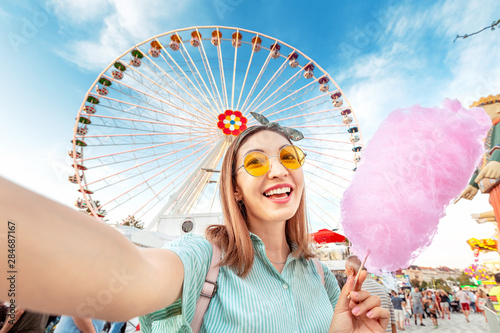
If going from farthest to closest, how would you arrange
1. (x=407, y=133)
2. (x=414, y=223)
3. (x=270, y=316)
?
(x=407, y=133)
(x=414, y=223)
(x=270, y=316)

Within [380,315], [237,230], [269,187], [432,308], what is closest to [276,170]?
[269,187]

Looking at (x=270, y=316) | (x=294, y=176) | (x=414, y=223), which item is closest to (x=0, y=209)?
(x=270, y=316)

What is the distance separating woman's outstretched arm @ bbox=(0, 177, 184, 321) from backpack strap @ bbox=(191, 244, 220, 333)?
51 cm

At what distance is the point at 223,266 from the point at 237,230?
24 centimetres

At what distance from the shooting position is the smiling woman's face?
144cm

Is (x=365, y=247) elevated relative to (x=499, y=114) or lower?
lower

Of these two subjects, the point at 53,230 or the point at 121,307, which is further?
the point at 121,307

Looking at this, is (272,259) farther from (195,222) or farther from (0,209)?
(195,222)

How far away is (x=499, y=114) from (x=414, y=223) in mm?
3544

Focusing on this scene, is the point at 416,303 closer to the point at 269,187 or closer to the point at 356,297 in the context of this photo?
the point at 356,297

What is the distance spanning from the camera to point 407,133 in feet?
4.92

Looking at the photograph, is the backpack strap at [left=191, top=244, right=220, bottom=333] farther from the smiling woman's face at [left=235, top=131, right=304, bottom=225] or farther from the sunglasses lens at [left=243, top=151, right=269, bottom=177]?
the sunglasses lens at [left=243, top=151, right=269, bottom=177]

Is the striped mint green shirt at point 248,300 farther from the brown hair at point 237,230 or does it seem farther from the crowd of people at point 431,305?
the crowd of people at point 431,305

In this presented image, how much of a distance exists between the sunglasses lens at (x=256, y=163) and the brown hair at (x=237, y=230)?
14 centimetres
